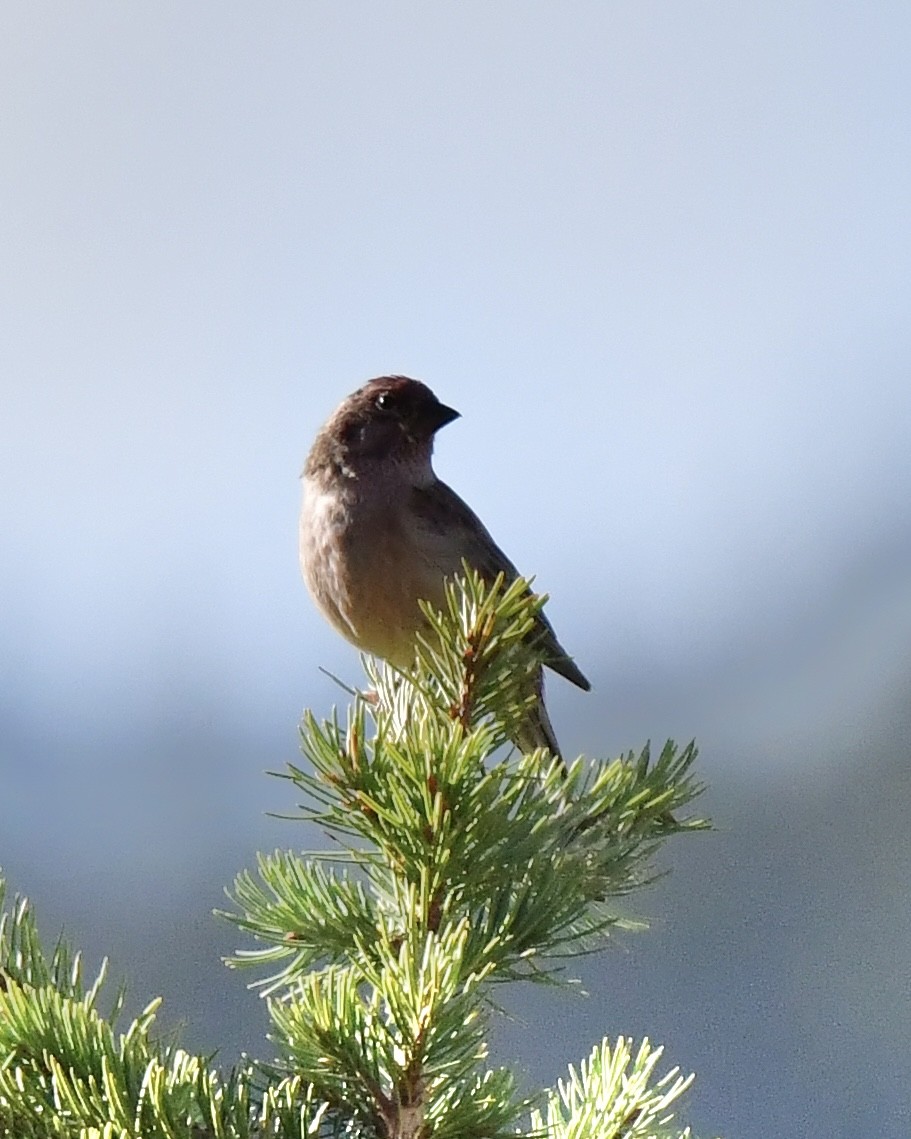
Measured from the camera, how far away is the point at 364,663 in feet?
3.73

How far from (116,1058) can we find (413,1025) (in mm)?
144

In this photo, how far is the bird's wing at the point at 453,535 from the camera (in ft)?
5.24

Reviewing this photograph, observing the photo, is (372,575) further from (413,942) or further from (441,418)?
(413,942)

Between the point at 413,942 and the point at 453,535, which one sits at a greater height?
the point at 453,535

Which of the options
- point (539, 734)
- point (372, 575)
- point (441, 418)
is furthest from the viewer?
point (441, 418)

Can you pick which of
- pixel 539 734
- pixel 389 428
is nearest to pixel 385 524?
pixel 389 428

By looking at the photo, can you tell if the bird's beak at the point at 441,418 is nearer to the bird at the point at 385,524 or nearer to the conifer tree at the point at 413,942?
the bird at the point at 385,524

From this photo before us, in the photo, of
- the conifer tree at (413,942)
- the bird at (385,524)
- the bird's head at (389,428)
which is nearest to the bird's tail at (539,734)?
the bird at (385,524)

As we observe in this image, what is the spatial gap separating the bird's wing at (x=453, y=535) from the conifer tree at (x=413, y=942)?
30.4 inches

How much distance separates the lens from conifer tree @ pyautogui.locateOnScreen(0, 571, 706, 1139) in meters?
0.64

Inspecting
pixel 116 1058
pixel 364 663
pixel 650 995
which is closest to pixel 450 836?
pixel 116 1058

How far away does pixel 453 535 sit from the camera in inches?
64.3

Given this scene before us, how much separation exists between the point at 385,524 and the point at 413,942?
1006 millimetres

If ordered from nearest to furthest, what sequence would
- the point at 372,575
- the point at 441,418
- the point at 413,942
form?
the point at 413,942 → the point at 372,575 → the point at 441,418
